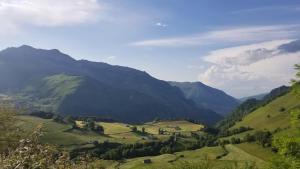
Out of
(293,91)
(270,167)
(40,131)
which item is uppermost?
(293,91)

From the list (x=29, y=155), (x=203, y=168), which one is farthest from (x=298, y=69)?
(x=29, y=155)

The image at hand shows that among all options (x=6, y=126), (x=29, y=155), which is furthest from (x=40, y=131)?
(x=6, y=126)

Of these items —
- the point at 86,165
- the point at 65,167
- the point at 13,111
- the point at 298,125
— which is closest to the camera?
the point at 65,167

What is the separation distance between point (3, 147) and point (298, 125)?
40658 mm

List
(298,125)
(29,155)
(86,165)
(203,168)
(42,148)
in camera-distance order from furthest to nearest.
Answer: (298,125)
(203,168)
(86,165)
(42,148)
(29,155)

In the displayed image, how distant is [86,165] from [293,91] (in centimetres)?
4136

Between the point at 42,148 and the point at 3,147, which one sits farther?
the point at 3,147

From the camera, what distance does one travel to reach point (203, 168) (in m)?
47.6

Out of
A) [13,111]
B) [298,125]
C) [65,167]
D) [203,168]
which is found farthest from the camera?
[298,125]

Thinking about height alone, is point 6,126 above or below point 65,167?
above

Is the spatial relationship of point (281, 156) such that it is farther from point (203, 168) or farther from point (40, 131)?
point (40, 131)

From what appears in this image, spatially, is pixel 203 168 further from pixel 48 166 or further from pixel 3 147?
pixel 48 166

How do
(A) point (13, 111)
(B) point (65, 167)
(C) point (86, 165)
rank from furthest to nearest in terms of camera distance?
(A) point (13, 111)
(C) point (86, 165)
(B) point (65, 167)

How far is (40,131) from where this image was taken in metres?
19.8
